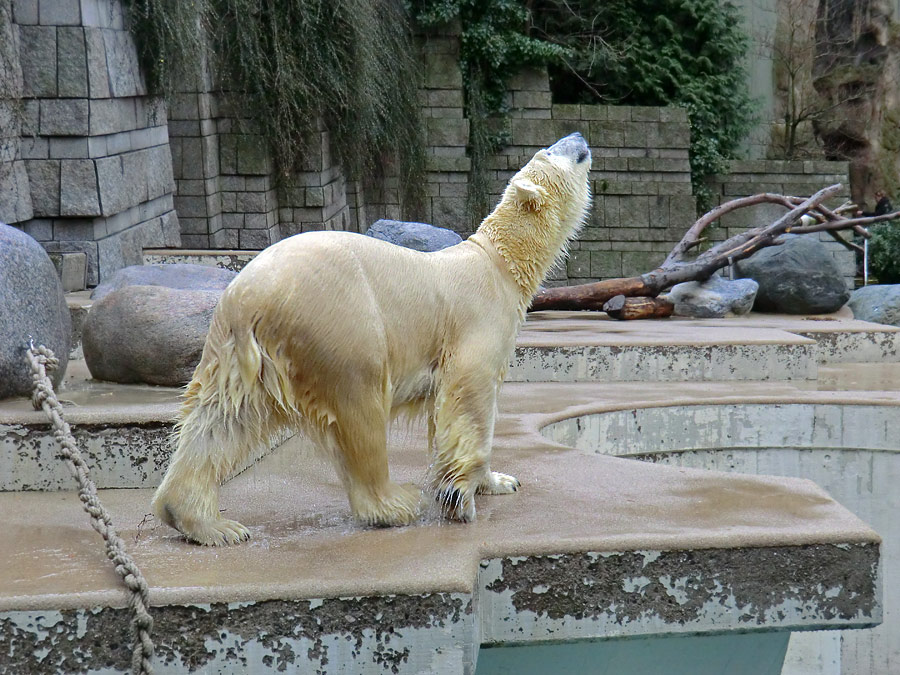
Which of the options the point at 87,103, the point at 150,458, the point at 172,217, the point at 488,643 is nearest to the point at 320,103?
the point at 172,217

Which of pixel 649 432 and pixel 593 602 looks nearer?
pixel 593 602

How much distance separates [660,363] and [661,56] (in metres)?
10.5

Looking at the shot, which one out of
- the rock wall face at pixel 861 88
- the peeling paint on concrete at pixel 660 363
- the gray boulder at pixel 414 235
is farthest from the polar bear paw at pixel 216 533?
the rock wall face at pixel 861 88

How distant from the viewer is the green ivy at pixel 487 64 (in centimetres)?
1475

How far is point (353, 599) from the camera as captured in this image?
7.88ft

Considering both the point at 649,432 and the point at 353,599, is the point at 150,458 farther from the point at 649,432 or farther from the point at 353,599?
the point at 649,432

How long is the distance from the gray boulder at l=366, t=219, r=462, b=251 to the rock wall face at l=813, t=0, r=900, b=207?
11.6 meters

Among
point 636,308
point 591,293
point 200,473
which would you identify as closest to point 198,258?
point 591,293

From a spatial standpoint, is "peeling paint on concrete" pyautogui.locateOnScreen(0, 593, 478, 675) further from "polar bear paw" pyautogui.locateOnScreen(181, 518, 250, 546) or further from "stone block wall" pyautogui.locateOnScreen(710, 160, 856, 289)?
"stone block wall" pyautogui.locateOnScreen(710, 160, 856, 289)

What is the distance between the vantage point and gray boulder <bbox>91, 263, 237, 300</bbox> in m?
5.62

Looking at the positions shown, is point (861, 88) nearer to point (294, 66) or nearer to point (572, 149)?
point (294, 66)

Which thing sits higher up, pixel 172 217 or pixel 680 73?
pixel 680 73

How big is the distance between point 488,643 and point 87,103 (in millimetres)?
6058

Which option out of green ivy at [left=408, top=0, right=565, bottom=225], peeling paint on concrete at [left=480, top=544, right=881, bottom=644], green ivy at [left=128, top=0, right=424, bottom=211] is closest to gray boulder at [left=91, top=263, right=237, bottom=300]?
peeling paint on concrete at [left=480, top=544, right=881, bottom=644]
